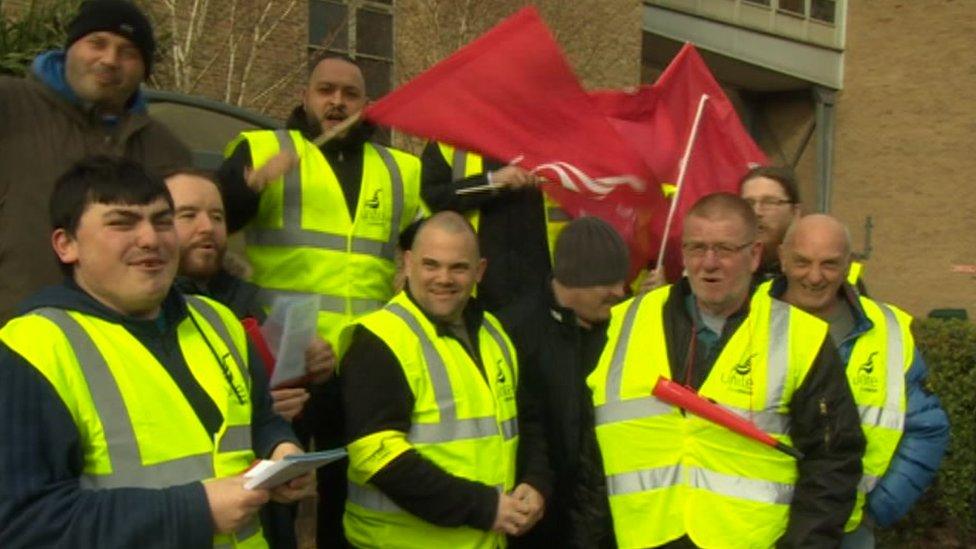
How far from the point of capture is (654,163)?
6.17 m

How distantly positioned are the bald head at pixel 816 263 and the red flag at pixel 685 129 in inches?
52.8

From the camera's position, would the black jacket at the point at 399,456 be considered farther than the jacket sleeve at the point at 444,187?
No

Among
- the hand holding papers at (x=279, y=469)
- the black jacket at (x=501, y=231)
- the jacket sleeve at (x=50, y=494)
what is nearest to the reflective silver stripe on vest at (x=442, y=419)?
the black jacket at (x=501, y=231)

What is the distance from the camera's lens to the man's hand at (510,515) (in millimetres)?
4133

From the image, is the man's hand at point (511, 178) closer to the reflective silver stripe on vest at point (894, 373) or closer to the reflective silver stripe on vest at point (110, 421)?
the reflective silver stripe on vest at point (894, 373)

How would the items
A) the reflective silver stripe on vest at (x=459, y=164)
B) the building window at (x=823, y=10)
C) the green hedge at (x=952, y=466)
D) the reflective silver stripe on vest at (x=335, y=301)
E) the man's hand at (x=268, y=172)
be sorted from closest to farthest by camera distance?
1. the man's hand at (x=268, y=172)
2. the reflective silver stripe on vest at (x=335, y=301)
3. the reflective silver stripe on vest at (x=459, y=164)
4. the green hedge at (x=952, y=466)
5. the building window at (x=823, y=10)

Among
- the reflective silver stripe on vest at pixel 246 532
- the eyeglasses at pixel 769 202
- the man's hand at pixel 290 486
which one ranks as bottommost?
the reflective silver stripe on vest at pixel 246 532

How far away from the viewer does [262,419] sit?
345 cm

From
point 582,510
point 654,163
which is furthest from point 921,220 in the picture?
point 582,510

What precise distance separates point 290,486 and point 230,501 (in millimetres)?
317

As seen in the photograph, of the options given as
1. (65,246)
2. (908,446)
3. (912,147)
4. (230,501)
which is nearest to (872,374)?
(908,446)

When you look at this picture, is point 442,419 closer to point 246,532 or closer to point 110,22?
point 246,532

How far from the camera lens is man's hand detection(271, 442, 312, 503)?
322 cm

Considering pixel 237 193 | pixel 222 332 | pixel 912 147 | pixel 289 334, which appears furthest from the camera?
pixel 912 147
